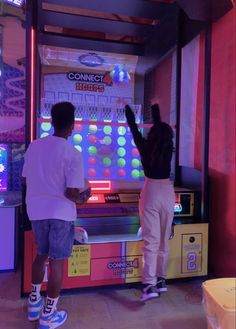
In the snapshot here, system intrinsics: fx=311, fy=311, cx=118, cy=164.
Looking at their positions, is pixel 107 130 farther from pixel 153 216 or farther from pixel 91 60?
pixel 153 216

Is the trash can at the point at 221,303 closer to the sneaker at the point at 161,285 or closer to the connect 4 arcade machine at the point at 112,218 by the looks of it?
the sneaker at the point at 161,285

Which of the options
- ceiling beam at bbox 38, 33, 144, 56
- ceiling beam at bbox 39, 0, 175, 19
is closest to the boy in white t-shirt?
ceiling beam at bbox 39, 0, 175, 19

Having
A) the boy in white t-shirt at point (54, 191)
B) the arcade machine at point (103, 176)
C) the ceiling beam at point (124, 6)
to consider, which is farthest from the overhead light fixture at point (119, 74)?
the boy in white t-shirt at point (54, 191)

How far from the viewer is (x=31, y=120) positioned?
2178 mm

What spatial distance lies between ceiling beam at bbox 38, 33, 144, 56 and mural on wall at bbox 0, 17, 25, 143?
56 centimetres

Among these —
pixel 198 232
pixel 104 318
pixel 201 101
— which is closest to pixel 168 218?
pixel 198 232

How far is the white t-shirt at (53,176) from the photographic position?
1666 millimetres

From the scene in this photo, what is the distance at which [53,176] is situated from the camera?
168cm

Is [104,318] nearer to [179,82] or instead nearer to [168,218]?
[168,218]

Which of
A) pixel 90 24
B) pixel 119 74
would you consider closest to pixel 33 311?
pixel 119 74

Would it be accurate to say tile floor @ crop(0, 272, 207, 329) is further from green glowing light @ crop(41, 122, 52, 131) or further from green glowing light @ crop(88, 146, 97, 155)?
green glowing light @ crop(41, 122, 52, 131)

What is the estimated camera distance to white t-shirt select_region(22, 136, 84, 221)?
167cm

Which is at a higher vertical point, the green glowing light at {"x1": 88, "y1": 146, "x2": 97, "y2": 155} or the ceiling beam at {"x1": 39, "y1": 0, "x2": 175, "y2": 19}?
the ceiling beam at {"x1": 39, "y1": 0, "x2": 175, "y2": 19}

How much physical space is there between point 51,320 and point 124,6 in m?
2.31
